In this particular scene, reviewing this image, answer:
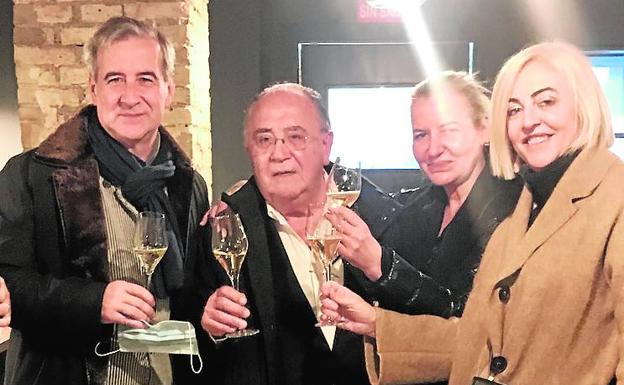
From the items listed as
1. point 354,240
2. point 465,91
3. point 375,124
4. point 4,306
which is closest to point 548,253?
point 354,240

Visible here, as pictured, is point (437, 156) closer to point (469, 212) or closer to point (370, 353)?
point (469, 212)

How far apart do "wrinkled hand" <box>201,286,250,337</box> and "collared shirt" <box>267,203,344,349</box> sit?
0.86 feet

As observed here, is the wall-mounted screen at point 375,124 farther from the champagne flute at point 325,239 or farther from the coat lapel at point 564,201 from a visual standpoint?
the coat lapel at point 564,201

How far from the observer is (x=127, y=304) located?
1716 millimetres

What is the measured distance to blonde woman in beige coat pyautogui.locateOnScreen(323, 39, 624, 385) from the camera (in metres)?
1.47

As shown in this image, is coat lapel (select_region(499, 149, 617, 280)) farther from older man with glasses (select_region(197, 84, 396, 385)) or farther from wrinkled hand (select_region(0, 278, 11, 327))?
wrinkled hand (select_region(0, 278, 11, 327))

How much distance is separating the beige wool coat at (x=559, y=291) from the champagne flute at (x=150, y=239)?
2.42 feet

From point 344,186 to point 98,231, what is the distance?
64cm

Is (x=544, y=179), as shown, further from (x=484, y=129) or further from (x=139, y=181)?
(x=139, y=181)

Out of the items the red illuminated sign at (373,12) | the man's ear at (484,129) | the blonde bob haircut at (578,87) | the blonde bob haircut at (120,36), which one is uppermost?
the red illuminated sign at (373,12)

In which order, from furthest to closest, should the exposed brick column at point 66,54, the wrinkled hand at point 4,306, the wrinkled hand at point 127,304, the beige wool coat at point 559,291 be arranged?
the exposed brick column at point 66,54
the wrinkled hand at point 127,304
the wrinkled hand at point 4,306
the beige wool coat at point 559,291

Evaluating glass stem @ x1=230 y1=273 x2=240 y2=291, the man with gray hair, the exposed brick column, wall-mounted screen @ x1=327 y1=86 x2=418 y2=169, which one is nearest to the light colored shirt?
the man with gray hair

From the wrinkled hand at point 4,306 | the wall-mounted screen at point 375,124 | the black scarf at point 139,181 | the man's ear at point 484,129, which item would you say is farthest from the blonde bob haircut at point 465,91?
the wall-mounted screen at point 375,124

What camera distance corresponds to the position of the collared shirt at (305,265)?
6.28 feet
